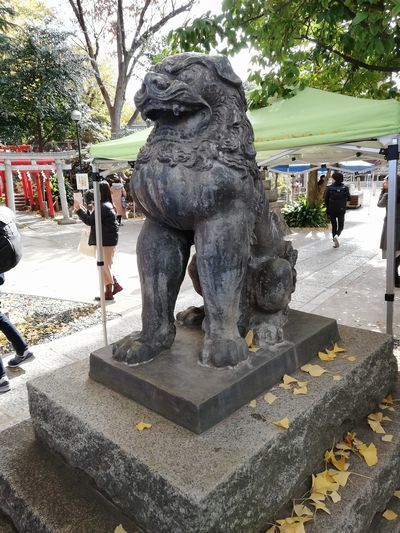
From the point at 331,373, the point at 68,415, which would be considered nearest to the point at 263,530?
the point at 331,373

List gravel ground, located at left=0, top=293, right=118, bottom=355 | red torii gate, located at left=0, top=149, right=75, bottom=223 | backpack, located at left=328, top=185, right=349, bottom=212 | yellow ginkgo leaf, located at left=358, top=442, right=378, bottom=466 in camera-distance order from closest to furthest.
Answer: yellow ginkgo leaf, located at left=358, top=442, right=378, bottom=466 < gravel ground, located at left=0, top=293, right=118, bottom=355 < backpack, located at left=328, top=185, right=349, bottom=212 < red torii gate, located at left=0, top=149, right=75, bottom=223

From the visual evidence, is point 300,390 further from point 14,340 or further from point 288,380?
point 14,340

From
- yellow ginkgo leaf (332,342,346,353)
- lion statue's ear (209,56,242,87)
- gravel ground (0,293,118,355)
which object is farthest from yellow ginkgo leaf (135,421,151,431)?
gravel ground (0,293,118,355)

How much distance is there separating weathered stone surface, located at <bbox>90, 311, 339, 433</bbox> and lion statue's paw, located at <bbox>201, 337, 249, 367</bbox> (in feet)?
0.11

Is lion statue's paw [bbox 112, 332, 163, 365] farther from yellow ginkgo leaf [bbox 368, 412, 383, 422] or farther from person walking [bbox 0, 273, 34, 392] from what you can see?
person walking [bbox 0, 273, 34, 392]

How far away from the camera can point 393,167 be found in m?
3.04

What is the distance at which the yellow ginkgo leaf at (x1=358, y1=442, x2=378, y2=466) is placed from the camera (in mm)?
1968

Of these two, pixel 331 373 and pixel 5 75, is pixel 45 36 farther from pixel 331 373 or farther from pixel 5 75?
pixel 331 373

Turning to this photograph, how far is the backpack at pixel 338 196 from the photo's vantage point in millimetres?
9883

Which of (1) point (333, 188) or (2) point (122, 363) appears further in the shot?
(1) point (333, 188)

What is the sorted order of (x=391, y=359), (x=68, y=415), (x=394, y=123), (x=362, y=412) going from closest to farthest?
(x=68, y=415), (x=362, y=412), (x=391, y=359), (x=394, y=123)

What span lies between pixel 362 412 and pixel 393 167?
71.4 inches

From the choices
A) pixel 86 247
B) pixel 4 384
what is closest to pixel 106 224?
pixel 86 247

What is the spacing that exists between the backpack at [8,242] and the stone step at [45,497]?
70.4 inches
